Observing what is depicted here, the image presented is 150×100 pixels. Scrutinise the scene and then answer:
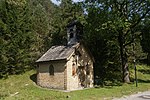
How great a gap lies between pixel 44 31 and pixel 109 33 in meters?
31.7

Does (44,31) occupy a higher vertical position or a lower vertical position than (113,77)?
higher

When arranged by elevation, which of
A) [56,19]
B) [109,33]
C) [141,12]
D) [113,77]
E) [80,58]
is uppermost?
[56,19]

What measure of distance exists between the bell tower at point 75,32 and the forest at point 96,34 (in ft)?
3.25

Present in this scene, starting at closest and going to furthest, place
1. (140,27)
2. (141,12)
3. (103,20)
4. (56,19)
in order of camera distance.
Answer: (103,20) < (141,12) < (140,27) < (56,19)

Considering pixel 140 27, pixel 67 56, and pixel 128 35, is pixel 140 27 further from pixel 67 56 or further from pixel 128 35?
pixel 67 56

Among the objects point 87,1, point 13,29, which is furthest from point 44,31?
point 87,1

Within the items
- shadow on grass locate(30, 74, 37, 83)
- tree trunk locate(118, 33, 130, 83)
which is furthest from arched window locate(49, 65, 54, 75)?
tree trunk locate(118, 33, 130, 83)

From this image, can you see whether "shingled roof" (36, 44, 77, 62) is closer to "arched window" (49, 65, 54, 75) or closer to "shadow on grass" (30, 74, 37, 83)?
"arched window" (49, 65, 54, 75)

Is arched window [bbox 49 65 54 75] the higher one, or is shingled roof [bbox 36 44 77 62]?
shingled roof [bbox 36 44 77 62]

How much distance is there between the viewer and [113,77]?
126ft

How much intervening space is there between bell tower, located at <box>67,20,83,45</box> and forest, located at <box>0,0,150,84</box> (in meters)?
0.99

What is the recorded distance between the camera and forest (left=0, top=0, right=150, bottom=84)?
98.4ft

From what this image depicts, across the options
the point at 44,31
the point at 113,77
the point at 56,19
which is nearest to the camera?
the point at 113,77

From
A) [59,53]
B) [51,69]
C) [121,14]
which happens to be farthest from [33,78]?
[121,14]
